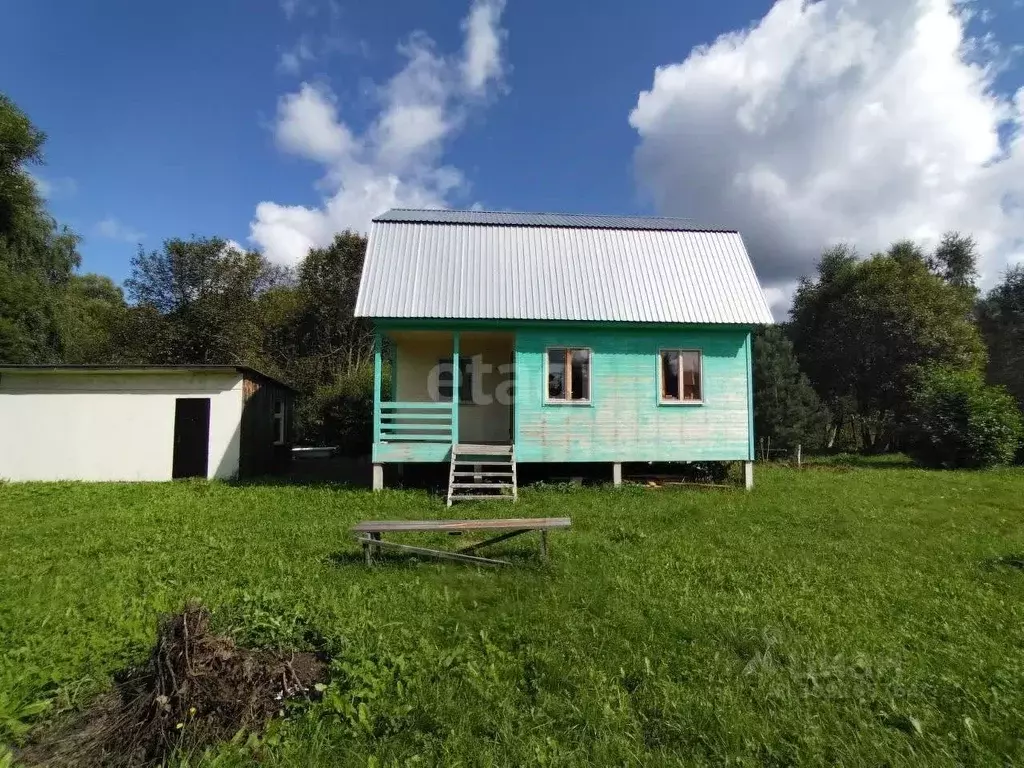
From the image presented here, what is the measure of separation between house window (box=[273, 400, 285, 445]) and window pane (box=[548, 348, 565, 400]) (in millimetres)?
9519

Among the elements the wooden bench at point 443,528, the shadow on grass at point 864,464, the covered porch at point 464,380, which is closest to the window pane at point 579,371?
the covered porch at point 464,380

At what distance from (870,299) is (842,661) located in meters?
25.3

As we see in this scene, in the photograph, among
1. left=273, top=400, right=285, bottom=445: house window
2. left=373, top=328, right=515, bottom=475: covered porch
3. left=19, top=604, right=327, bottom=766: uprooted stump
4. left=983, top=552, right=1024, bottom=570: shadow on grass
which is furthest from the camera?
left=273, top=400, right=285, bottom=445: house window

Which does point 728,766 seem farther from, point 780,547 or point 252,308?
point 252,308

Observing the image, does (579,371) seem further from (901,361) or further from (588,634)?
(901,361)

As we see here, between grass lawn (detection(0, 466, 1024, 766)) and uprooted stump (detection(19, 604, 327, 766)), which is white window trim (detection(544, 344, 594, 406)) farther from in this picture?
uprooted stump (detection(19, 604, 327, 766))

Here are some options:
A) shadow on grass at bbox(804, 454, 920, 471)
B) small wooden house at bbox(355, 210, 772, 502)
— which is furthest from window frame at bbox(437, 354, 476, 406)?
shadow on grass at bbox(804, 454, 920, 471)

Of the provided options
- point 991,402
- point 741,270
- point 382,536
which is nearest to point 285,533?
point 382,536

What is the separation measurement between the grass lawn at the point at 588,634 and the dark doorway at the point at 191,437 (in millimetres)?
5155

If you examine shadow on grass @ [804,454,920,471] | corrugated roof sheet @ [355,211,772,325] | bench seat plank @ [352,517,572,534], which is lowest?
shadow on grass @ [804,454,920,471]

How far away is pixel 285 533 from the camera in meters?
7.84

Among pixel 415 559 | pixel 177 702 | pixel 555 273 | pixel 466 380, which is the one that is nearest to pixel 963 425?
pixel 555 273

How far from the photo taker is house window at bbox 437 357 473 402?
14.0m

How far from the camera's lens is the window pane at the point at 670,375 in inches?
486
